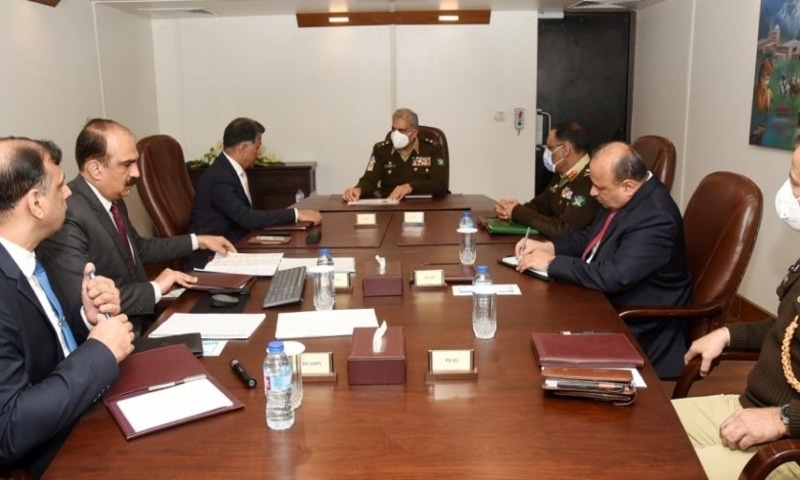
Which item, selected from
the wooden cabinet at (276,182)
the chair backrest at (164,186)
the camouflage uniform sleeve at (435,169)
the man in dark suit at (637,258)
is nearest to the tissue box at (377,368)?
the man in dark suit at (637,258)

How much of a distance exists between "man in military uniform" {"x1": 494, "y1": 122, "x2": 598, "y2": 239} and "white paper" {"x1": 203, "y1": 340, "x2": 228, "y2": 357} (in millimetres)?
1762

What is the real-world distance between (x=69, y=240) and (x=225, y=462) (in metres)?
1.29

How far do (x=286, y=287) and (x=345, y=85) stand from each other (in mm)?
4426

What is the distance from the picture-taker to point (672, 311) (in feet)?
7.53

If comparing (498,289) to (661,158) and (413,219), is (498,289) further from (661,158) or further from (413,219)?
(661,158)

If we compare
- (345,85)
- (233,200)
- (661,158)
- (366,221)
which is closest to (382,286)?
(366,221)

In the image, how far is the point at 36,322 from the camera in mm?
1595

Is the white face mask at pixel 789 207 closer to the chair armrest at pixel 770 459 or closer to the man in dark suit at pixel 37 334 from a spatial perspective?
the chair armrest at pixel 770 459

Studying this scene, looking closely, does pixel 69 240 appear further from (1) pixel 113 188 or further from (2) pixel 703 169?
(2) pixel 703 169

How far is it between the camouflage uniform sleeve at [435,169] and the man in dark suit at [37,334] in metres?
2.87

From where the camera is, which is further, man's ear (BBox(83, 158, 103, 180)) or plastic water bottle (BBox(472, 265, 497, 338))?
man's ear (BBox(83, 158, 103, 180))

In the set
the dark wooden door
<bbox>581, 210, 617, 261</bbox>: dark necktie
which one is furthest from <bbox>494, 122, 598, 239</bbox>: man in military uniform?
the dark wooden door

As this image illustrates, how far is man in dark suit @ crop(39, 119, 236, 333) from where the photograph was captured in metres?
2.19

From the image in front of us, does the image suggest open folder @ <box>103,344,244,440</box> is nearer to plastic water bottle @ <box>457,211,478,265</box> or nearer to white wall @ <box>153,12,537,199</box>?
plastic water bottle @ <box>457,211,478,265</box>
